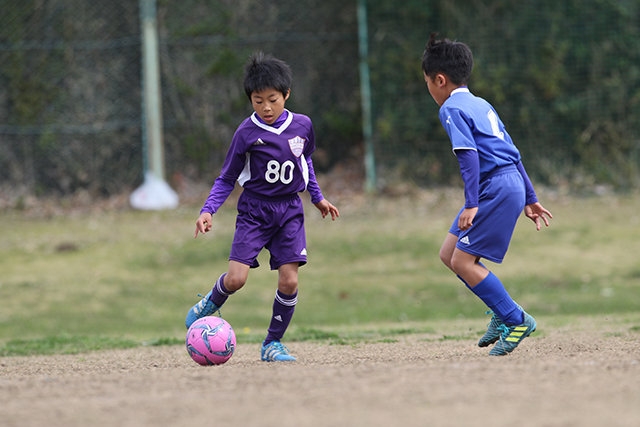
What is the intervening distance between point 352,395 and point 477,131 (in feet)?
5.97

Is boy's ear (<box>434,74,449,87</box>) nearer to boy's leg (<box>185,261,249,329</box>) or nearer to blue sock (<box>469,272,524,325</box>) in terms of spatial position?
blue sock (<box>469,272,524,325</box>)

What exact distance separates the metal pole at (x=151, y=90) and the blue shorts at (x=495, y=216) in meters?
7.54

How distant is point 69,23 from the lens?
434 inches

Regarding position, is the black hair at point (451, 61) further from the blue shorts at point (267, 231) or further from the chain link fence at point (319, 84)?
the chain link fence at point (319, 84)

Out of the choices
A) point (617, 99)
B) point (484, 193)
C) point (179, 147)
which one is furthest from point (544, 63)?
point (484, 193)

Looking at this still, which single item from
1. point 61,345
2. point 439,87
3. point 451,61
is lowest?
point 61,345

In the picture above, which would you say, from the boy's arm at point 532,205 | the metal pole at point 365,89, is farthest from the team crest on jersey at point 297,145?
the metal pole at point 365,89

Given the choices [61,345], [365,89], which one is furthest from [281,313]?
[365,89]

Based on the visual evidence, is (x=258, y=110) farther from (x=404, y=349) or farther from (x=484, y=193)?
(x=404, y=349)

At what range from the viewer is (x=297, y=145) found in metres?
4.56

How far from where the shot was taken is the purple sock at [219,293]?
15.1ft

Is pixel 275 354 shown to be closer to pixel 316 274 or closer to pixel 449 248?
pixel 449 248

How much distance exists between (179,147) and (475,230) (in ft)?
26.0

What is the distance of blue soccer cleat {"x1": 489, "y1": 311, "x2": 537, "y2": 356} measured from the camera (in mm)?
4137
